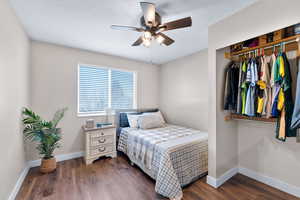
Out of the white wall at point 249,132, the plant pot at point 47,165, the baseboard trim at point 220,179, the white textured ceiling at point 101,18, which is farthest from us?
the plant pot at point 47,165

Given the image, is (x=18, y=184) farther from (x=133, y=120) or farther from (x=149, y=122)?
(x=149, y=122)

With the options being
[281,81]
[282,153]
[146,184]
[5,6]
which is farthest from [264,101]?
[5,6]

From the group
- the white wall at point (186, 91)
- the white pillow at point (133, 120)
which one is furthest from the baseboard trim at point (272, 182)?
the white pillow at point (133, 120)

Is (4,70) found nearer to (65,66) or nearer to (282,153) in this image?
(65,66)

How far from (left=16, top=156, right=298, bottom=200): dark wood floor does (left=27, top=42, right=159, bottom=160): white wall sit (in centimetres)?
67

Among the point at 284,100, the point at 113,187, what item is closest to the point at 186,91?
the point at 284,100

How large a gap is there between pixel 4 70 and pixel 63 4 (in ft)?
3.38

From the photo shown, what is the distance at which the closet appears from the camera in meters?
1.50

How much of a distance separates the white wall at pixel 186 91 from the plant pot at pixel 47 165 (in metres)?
2.92

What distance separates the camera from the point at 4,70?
1.47 meters

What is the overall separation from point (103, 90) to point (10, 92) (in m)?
1.82

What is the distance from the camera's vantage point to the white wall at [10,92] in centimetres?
144

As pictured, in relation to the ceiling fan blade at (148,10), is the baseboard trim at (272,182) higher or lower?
lower

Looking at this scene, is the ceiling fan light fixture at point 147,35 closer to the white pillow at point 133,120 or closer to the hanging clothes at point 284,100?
the hanging clothes at point 284,100
